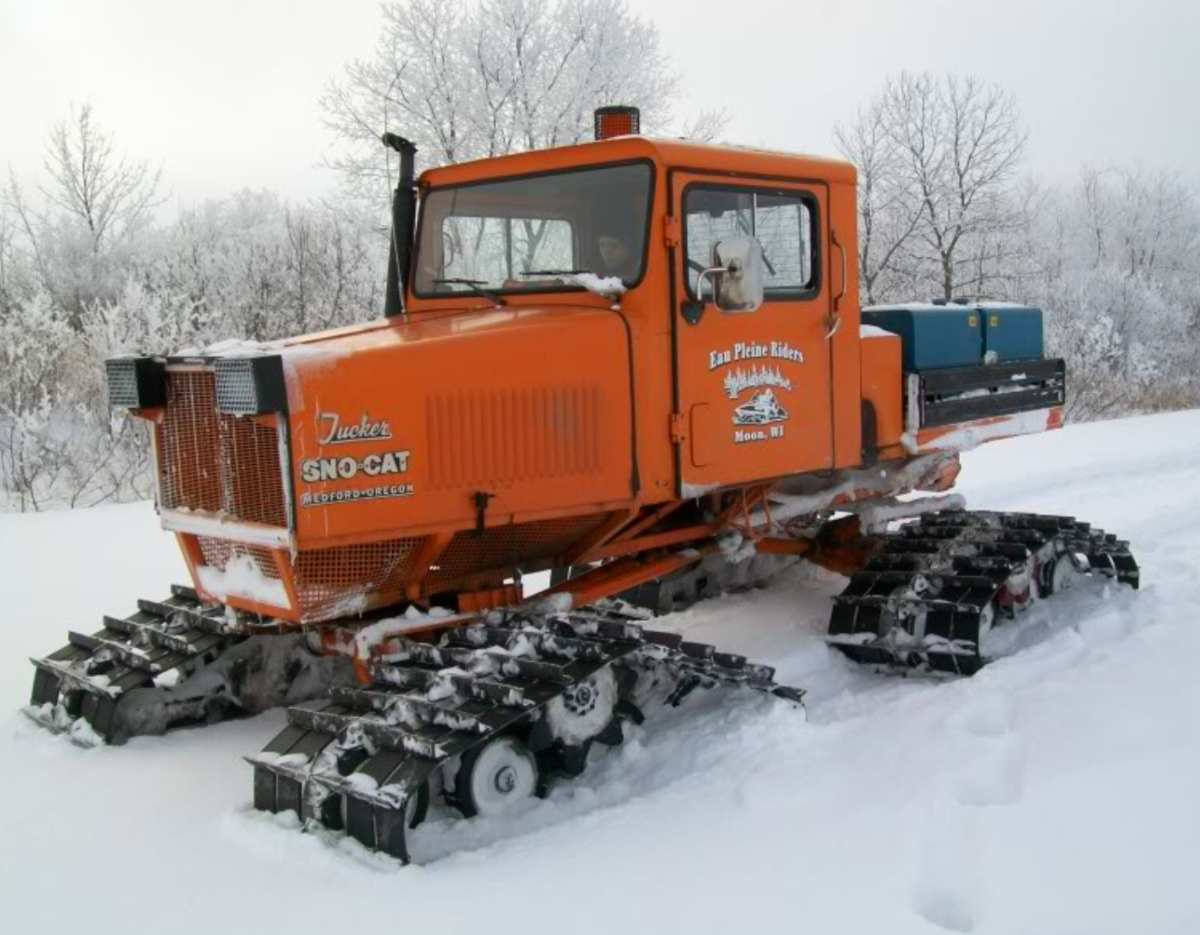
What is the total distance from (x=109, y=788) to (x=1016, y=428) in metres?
5.45

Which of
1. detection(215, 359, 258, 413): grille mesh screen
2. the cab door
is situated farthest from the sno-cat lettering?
the cab door

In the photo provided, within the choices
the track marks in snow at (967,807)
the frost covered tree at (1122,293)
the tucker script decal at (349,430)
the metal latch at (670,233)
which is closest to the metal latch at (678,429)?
the metal latch at (670,233)

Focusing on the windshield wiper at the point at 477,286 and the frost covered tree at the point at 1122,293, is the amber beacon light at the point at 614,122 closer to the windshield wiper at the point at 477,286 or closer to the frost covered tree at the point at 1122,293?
the windshield wiper at the point at 477,286

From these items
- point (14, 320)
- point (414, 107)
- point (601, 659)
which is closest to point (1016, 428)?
point (601, 659)

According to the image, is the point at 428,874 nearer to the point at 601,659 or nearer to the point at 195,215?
the point at 601,659

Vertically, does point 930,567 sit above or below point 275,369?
below

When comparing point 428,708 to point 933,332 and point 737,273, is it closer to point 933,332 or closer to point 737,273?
point 737,273

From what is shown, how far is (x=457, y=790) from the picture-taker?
422 cm

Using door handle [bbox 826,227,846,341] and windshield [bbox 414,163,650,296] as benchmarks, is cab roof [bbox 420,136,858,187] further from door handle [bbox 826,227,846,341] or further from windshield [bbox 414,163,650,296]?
door handle [bbox 826,227,846,341]

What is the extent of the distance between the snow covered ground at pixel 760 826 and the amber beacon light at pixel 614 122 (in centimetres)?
276

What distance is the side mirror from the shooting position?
496cm

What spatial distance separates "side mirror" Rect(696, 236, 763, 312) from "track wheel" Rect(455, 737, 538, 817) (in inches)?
81.1

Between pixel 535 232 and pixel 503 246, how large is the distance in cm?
18

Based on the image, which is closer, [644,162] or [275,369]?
[275,369]
